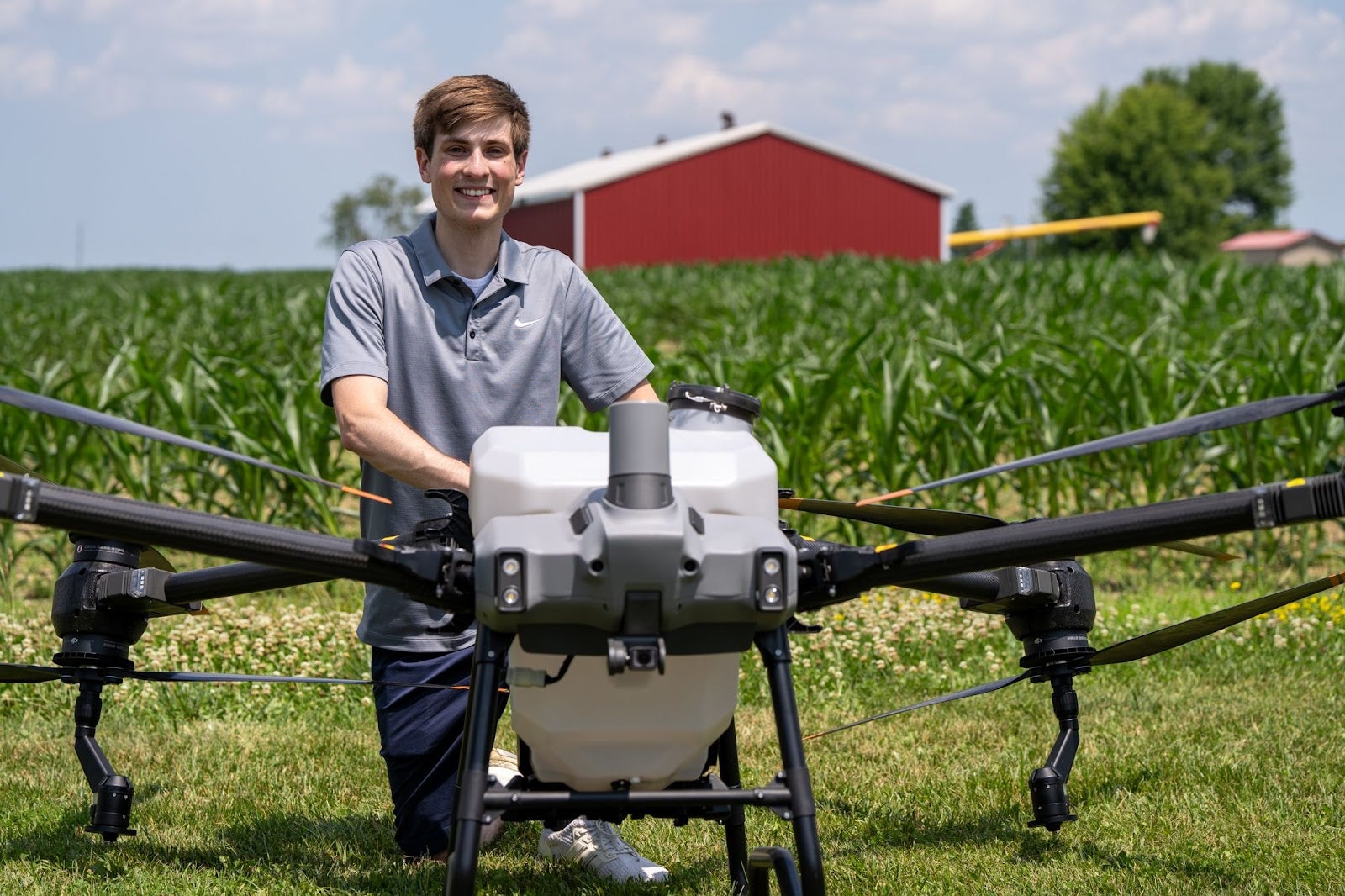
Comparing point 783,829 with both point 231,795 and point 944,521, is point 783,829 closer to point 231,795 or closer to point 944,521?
point 944,521

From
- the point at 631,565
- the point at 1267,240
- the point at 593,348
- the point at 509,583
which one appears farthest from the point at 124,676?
the point at 1267,240

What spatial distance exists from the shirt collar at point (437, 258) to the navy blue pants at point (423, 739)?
847mm

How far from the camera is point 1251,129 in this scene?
93.2 meters

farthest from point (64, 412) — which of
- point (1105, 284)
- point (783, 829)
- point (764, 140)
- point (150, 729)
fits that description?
point (764, 140)

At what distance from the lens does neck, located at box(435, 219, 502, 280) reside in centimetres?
309

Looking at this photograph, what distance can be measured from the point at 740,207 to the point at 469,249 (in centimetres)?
3602

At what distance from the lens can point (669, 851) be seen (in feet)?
10.9

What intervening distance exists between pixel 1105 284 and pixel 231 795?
1509 centimetres

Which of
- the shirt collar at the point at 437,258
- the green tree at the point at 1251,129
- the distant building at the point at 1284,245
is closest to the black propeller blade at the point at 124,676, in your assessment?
the shirt collar at the point at 437,258

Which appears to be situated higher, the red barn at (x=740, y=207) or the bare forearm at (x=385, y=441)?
the red barn at (x=740, y=207)

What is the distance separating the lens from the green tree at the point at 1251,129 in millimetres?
92688

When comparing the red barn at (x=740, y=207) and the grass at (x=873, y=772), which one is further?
the red barn at (x=740, y=207)

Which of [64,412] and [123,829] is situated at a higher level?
[64,412]

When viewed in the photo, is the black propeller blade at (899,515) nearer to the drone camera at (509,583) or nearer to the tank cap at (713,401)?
the tank cap at (713,401)
